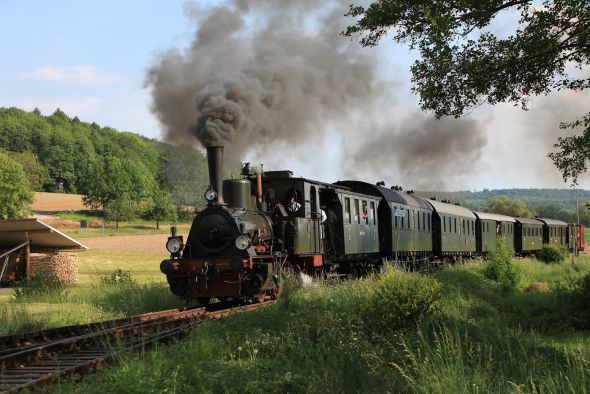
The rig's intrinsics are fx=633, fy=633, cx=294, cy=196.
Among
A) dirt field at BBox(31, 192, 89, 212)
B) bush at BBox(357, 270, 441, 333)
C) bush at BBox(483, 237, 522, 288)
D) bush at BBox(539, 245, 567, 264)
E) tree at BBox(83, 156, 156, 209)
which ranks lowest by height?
bush at BBox(539, 245, 567, 264)

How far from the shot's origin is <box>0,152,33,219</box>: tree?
71188 millimetres

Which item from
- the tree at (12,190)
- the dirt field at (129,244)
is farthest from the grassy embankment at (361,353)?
the tree at (12,190)

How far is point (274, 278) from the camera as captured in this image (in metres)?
14.1

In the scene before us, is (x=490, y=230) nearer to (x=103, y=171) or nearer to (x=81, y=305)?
(x=81, y=305)

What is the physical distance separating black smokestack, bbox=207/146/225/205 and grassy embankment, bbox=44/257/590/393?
3041 millimetres

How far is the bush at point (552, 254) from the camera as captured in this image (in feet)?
127

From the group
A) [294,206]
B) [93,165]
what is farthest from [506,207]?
[294,206]

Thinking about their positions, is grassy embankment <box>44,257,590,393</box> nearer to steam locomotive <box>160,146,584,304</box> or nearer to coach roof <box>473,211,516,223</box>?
steam locomotive <box>160,146,584,304</box>

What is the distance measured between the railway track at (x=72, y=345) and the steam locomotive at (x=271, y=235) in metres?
1.36

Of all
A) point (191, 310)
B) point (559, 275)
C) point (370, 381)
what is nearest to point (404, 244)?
point (559, 275)

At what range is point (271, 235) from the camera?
14.6m

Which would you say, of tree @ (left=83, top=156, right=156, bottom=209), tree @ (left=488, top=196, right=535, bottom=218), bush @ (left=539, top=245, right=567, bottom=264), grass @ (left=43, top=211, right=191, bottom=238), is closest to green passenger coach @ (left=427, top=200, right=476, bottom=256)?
bush @ (left=539, top=245, right=567, bottom=264)

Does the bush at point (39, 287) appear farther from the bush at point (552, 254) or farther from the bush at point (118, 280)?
the bush at point (552, 254)

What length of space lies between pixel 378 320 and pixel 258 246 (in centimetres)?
499
